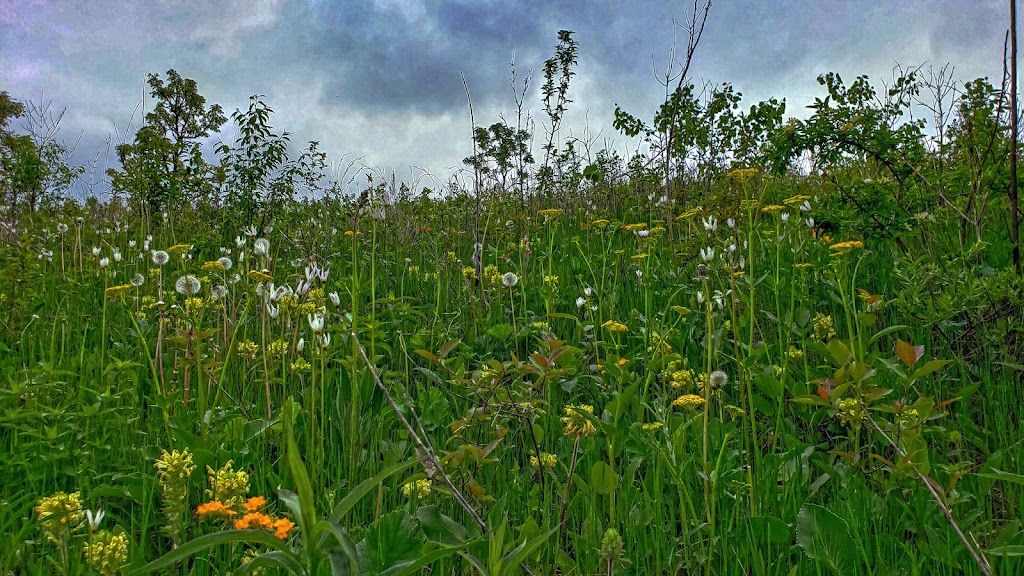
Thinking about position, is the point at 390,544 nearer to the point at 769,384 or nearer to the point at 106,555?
the point at 106,555

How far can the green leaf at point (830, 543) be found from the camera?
4.63ft

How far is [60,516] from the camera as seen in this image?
3.97ft

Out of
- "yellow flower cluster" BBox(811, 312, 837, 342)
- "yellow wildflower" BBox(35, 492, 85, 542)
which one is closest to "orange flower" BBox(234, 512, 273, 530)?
"yellow wildflower" BBox(35, 492, 85, 542)

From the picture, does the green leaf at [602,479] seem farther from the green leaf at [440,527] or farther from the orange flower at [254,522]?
the orange flower at [254,522]

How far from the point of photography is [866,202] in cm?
343

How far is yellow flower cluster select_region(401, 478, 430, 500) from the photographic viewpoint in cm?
165

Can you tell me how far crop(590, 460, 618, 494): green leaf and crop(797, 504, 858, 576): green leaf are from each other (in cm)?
44

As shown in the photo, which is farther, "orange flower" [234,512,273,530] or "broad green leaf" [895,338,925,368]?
"broad green leaf" [895,338,925,368]

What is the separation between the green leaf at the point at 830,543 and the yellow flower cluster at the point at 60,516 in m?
1.57

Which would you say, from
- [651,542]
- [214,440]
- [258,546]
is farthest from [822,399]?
[214,440]

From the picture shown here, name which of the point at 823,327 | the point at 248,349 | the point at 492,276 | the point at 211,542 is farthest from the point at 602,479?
the point at 492,276

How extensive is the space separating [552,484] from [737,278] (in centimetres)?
151

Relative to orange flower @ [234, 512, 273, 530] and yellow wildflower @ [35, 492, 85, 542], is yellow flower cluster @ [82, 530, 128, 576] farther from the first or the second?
orange flower @ [234, 512, 273, 530]

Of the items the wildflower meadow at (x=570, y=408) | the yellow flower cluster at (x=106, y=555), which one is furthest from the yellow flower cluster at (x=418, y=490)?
the yellow flower cluster at (x=106, y=555)
